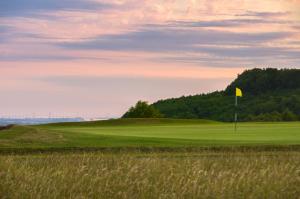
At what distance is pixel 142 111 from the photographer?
232ft

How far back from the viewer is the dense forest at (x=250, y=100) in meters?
99.2

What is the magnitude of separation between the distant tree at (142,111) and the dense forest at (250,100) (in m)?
17.6

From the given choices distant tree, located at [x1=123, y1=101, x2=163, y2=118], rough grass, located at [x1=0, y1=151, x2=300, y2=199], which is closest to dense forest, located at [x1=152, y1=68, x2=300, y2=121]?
distant tree, located at [x1=123, y1=101, x2=163, y2=118]

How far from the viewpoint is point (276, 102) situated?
103 meters

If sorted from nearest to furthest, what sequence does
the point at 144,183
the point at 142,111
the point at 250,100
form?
the point at 144,183 → the point at 142,111 → the point at 250,100

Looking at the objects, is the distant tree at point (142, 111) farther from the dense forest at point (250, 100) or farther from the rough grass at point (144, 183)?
the rough grass at point (144, 183)

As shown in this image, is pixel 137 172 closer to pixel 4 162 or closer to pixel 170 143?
pixel 4 162

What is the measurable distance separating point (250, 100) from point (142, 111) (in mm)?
45398

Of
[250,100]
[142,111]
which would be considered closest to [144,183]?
[142,111]

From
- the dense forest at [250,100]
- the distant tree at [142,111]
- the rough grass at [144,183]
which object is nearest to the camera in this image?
the rough grass at [144,183]

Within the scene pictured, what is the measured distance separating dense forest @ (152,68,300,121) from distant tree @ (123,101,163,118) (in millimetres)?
17627

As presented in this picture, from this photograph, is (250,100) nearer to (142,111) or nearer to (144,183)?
(142,111)

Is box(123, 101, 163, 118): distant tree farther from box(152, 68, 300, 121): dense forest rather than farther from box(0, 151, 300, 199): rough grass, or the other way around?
box(0, 151, 300, 199): rough grass

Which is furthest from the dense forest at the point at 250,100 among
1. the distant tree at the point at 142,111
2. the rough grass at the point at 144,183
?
the rough grass at the point at 144,183
